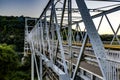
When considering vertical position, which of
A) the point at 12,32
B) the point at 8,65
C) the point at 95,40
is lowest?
the point at 8,65

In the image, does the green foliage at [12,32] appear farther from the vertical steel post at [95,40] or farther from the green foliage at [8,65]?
the vertical steel post at [95,40]

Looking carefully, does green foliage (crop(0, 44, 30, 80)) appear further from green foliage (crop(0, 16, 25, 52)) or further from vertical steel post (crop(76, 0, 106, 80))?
vertical steel post (crop(76, 0, 106, 80))

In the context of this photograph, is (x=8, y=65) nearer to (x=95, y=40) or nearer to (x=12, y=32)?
(x=95, y=40)

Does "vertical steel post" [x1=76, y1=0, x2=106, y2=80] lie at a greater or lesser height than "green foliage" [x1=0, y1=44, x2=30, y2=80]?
greater

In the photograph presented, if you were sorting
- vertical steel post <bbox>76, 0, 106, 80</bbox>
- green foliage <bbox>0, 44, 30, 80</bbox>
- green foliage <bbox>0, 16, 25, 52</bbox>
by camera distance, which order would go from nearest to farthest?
vertical steel post <bbox>76, 0, 106, 80</bbox> < green foliage <bbox>0, 44, 30, 80</bbox> < green foliage <bbox>0, 16, 25, 52</bbox>

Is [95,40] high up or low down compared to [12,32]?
up

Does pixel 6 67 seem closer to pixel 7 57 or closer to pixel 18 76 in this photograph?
pixel 7 57

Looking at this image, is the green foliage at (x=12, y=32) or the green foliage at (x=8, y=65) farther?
the green foliage at (x=12, y=32)

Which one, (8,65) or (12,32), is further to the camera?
(12,32)

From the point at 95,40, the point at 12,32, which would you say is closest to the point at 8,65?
the point at 95,40

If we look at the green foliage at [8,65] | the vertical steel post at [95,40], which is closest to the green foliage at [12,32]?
the green foliage at [8,65]

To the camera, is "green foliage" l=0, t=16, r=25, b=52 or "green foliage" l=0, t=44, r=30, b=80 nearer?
"green foliage" l=0, t=44, r=30, b=80

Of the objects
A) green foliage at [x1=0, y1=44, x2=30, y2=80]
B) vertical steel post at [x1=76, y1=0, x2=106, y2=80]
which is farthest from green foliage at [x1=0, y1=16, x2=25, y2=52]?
vertical steel post at [x1=76, y1=0, x2=106, y2=80]

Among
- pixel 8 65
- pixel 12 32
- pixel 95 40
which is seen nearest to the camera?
pixel 95 40
